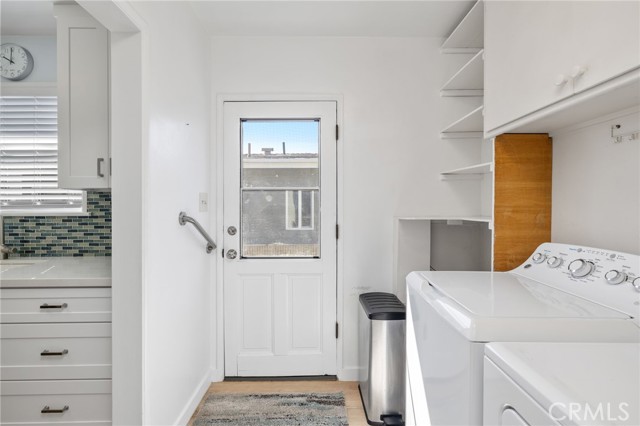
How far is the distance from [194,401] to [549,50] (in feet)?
8.08

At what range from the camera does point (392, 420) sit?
2.06 metres

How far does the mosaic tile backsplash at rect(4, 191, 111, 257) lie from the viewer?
2.34 metres

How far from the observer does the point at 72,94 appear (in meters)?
1.72

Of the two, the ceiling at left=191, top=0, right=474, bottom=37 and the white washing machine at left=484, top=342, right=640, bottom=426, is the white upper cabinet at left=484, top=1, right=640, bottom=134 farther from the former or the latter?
the white washing machine at left=484, top=342, right=640, bottom=426

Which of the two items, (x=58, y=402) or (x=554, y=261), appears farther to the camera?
(x=58, y=402)

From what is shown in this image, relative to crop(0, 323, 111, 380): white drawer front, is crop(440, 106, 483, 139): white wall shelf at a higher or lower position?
higher

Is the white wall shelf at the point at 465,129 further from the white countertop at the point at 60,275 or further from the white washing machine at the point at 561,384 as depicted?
the white countertop at the point at 60,275

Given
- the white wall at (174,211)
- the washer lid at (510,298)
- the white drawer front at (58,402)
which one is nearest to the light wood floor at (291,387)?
the white wall at (174,211)

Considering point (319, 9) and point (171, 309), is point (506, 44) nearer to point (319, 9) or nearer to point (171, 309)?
point (319, 9)

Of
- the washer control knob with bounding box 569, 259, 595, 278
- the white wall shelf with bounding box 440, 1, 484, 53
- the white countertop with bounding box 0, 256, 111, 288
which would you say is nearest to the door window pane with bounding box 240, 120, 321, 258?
the white countertop with bounding box 0, 256, 111, 288

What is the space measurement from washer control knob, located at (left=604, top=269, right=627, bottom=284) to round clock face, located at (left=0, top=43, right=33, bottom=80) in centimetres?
333

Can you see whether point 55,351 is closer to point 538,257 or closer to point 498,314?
point 498,314

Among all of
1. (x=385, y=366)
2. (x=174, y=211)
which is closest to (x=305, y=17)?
(x=174, y=211)

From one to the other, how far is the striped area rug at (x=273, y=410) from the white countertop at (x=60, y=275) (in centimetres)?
103
